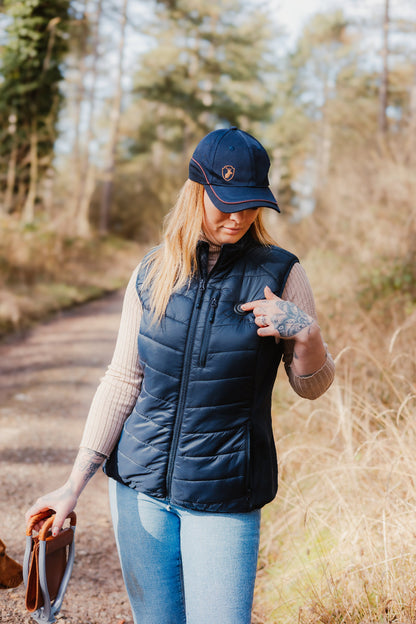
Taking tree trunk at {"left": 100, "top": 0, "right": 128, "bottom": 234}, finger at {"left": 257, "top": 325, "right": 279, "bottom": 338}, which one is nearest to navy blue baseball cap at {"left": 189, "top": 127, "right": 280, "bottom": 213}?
finger at {"left": 257, "top": 325, "right": 279, "bottom": 338}

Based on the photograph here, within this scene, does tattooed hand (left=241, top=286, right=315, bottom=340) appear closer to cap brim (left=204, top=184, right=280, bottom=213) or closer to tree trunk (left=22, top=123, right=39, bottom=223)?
cap brim (left=204, top=184, right=280, bottom=213)

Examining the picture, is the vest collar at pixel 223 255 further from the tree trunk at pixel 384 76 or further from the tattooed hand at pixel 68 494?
the tree trunk at pixel 384 76

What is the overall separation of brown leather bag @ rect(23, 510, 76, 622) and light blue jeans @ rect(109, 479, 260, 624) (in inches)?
7.4

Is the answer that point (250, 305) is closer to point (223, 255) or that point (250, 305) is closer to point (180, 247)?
point (223, 255)

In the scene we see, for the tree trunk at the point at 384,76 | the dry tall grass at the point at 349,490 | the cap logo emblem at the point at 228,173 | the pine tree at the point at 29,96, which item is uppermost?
the tree trunk at the point at 384,76

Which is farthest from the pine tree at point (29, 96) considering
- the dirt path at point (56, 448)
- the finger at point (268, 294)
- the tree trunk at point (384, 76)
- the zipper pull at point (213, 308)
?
the finger at point (268, 294)

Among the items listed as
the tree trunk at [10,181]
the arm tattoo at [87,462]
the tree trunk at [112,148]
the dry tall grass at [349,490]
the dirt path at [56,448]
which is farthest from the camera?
the tree trunk at [112,148]

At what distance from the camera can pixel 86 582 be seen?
10.2 feet

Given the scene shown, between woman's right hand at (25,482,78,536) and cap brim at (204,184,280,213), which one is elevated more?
cap brim at (204,184,280,213)

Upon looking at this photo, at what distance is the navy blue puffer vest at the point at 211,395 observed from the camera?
1619 mm

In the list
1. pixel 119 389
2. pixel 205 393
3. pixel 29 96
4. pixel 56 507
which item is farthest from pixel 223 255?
pixel 29 96

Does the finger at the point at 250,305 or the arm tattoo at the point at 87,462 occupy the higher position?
the finger at the point at 250,305

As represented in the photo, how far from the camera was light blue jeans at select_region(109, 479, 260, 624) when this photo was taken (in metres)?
1.62

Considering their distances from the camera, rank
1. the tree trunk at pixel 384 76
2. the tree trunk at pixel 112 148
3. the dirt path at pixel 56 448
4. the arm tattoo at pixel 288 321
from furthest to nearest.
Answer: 1. the tree trunk at pixel 112 148
2. the tree trunk at pixel 384 76
3. the dirt path at pixel 56 448
4. the arm tattoo at pixel 288 321
